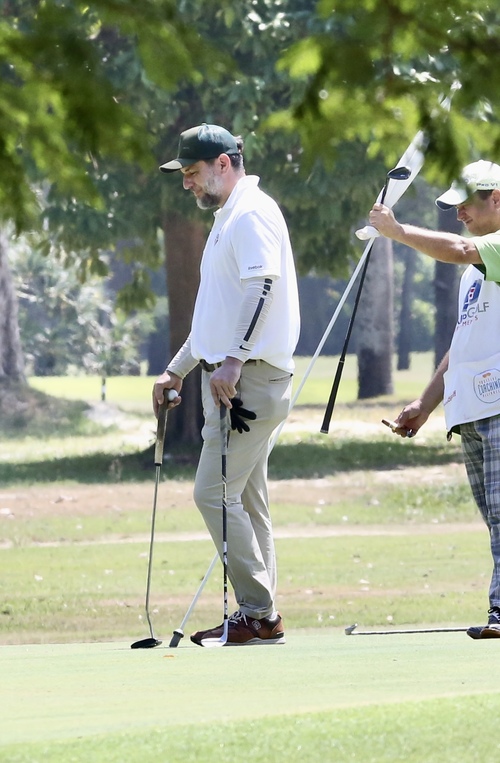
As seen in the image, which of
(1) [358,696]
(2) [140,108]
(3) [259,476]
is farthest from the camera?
(2) [140,108]

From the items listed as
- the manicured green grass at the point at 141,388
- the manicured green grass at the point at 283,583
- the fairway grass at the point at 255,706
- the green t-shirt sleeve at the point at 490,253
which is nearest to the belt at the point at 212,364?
the green t-shirt sleeve at the point at 490,253

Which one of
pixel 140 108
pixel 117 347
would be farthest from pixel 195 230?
pixel 117 347

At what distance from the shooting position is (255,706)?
5137mm

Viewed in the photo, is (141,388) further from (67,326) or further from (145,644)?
(145,644)

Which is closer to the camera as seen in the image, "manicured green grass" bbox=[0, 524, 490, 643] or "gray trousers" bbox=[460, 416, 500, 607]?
"gray trousers" bbox=[460, 416, 500, 607]

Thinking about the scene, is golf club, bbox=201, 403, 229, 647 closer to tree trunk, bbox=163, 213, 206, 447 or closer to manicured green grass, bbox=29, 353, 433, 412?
tree trunk, bbox=163, 213, 206, 447

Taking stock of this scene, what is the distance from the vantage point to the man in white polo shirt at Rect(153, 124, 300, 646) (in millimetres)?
7621

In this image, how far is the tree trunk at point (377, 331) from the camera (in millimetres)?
42812

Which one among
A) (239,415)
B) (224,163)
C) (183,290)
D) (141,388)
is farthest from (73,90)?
(141,388)

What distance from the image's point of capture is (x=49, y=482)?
73.0 feet

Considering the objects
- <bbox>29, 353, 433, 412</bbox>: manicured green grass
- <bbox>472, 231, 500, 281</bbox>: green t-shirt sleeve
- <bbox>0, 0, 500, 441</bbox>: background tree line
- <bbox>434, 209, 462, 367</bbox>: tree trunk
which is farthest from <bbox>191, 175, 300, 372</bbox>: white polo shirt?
<bbox>29, 353, 433, 412</bbox>: manicured green grass

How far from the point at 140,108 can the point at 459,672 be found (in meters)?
16.3

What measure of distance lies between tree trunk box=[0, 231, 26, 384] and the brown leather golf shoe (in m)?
30.7

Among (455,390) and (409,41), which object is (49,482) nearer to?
(455,390)
